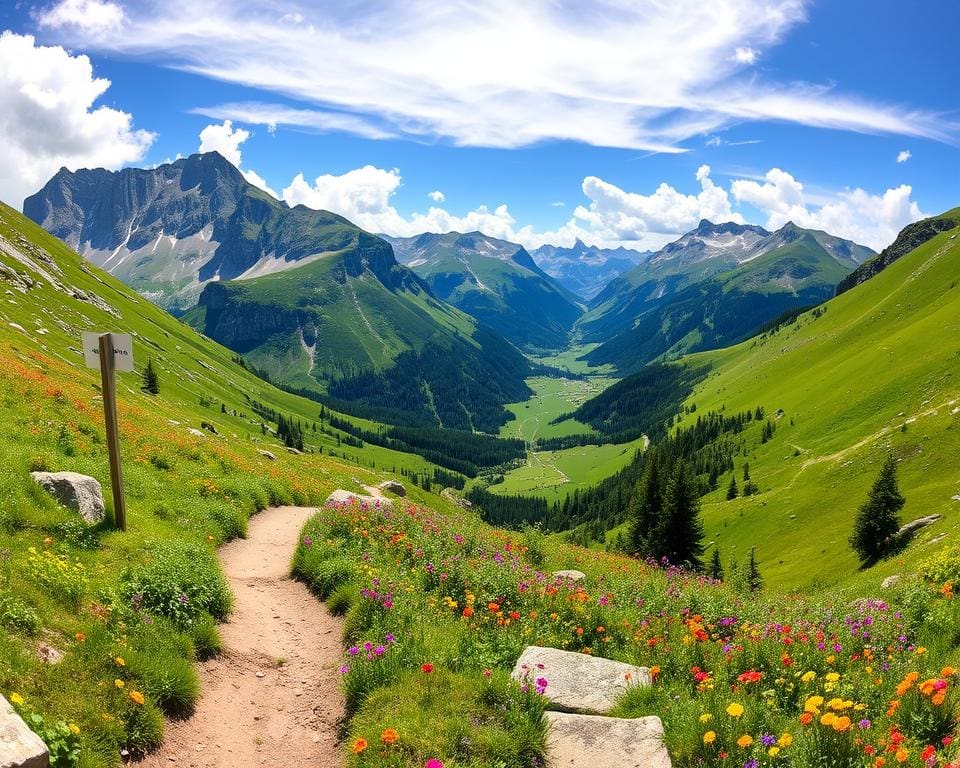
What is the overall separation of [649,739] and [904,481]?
348 ft

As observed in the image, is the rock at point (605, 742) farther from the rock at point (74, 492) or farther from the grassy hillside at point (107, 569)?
the rock at point (74, 492)

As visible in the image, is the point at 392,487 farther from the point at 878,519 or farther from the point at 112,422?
the point at 878,519

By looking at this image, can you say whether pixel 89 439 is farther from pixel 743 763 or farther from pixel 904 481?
pixel 904 481

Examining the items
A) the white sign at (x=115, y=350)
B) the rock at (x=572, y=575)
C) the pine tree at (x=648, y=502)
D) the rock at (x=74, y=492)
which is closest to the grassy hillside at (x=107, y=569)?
the rock at (x=74, y=492)

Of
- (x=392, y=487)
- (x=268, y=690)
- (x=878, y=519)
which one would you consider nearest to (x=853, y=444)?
(x=878, y=519)

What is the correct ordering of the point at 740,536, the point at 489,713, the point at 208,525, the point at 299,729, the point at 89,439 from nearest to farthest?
the point at 489,713 → the point at 299,729 → the point at 208,525 → the point at 89,439 → the point at 740,536

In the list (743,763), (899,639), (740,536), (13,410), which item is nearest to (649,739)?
(743,763)

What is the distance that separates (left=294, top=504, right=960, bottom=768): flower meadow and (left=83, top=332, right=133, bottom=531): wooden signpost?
5.32m

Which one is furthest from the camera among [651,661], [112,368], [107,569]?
[112,368]

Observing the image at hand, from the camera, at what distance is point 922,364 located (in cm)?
12769

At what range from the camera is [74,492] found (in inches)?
555

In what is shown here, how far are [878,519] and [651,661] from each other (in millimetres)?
70771

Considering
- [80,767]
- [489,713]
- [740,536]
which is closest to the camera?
[80,767]

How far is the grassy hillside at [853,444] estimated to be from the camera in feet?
264
